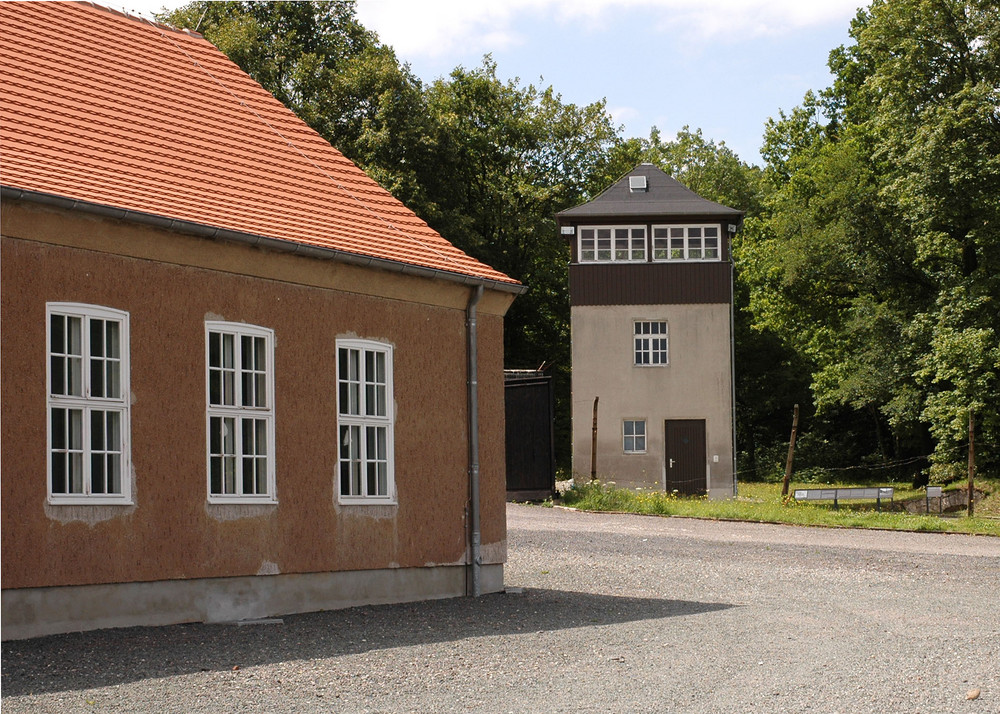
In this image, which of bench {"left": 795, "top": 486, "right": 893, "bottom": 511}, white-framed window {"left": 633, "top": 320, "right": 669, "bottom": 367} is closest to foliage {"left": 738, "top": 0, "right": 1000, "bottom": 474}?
bench {"left": 795, "top": 486, "right": 893, "bottom": 511}

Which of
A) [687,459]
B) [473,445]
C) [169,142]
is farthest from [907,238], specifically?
[169,142]

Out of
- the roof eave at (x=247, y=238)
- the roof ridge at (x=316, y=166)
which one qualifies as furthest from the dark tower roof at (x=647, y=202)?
the roof eave at (x=247, y=238)

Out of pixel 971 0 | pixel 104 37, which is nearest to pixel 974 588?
pixel 104 37

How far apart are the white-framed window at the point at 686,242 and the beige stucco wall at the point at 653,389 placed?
1490mm

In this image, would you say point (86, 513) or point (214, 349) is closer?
point (86, 513)

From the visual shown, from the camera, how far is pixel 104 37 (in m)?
15.0

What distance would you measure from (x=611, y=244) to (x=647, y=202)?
1843 mm

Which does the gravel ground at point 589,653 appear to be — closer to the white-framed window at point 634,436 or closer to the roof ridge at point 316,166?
the roof ridge at point 316,166

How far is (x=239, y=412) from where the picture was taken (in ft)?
40.1

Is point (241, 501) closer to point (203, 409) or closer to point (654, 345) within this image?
point (203, 409)

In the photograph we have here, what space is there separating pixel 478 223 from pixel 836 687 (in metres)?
39.3

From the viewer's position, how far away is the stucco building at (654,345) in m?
35.6

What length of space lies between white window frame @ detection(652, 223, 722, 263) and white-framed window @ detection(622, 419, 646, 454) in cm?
469

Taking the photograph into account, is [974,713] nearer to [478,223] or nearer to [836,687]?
[836,687]
